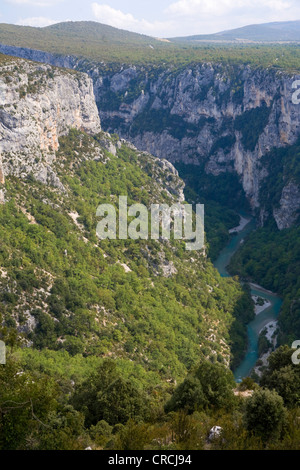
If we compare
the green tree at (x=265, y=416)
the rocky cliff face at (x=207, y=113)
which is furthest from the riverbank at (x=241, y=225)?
the green tree at (x=265, y=416)

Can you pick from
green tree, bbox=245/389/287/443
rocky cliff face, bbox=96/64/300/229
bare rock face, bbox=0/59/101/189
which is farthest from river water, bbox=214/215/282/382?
green tree, bbox=245/389/287/443

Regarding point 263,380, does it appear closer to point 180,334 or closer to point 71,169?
point 180,334

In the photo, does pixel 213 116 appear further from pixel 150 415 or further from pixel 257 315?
pixel 150 415

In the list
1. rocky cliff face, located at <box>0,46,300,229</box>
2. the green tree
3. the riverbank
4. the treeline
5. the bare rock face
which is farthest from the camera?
rocky cliff face, located at <box>0,46,300,229</box>

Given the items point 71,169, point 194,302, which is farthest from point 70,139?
point 194,302

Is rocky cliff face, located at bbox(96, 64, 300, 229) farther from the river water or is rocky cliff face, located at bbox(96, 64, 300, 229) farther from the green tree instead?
the green tree
